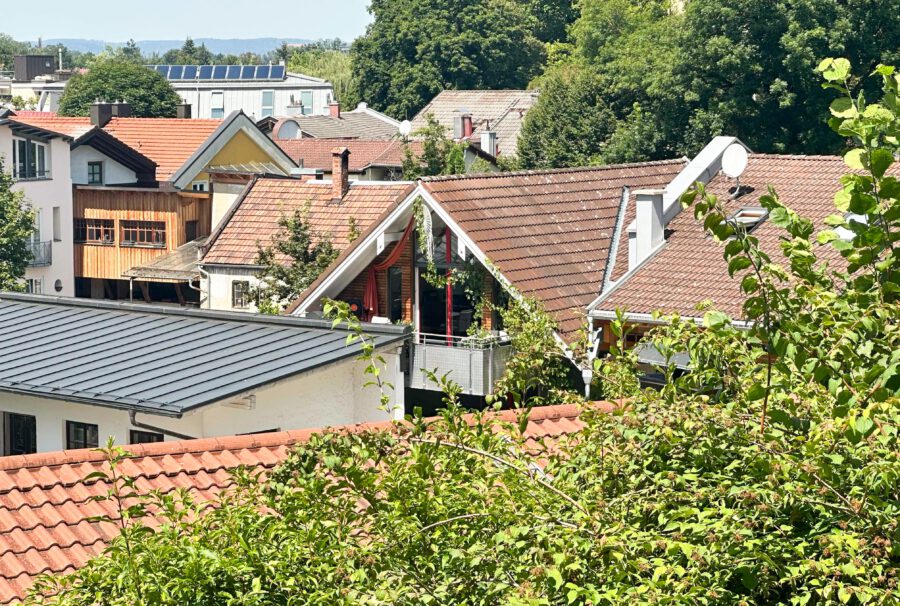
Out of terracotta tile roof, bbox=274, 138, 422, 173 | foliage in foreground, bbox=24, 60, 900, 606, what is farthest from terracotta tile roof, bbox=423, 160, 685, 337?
terracotta tile roof, bbox=274, 138, 422, 173

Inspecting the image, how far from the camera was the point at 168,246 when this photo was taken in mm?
49062

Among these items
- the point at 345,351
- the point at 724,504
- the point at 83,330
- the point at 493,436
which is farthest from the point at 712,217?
the point at 83,330

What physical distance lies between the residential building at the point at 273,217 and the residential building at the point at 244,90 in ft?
251

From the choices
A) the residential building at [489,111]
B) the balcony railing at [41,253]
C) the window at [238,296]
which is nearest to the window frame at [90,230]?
the balcony railing at [41,253]

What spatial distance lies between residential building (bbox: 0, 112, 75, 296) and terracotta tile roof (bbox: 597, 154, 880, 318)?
27797 millimetres

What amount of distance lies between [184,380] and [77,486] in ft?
17.5

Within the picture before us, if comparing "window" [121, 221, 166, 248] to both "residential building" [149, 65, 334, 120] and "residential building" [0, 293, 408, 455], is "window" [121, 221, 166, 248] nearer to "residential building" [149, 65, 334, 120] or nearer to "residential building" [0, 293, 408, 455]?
"residential building" [0, 293, 408, 455]

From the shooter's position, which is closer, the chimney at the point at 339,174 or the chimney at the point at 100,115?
the chimney at the point at 339,174

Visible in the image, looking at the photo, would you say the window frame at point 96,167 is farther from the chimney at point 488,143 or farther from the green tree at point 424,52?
the green tree at point 424,52

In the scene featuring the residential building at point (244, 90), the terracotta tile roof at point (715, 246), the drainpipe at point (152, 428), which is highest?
the residential building at point (244, 90)

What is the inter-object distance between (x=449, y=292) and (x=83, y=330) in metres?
9.64

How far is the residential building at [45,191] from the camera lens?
4834cm

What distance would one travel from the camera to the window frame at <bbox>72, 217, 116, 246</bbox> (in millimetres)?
50906

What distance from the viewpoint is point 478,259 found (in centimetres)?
2442
